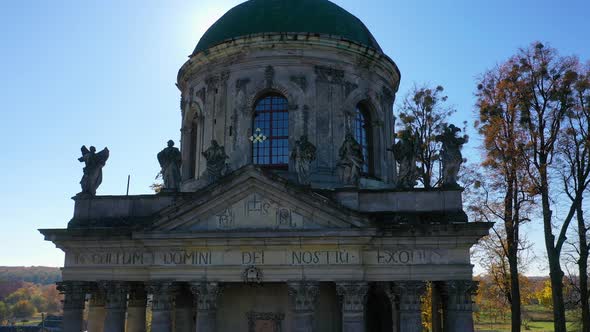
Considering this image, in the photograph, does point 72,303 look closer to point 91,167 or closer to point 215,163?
point 91,167

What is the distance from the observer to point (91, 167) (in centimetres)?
1978

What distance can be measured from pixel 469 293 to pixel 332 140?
8.49 m

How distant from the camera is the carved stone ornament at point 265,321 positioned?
749 inches

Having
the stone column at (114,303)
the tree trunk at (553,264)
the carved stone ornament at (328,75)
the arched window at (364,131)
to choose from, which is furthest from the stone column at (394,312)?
the carved stone ornament at (328,75)

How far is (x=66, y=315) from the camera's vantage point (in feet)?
61.3

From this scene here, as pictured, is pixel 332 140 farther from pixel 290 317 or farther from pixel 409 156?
pixel 290 317

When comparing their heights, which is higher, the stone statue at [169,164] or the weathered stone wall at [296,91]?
the weathered stone wall at [296,91]

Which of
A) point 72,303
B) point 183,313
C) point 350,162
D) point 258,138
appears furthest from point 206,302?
point 258,138

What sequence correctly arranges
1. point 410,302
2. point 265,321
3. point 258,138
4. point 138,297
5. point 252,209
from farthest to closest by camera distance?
1. point 258,138
2. point 138,297
3. point 265,321
4. point 252,209
5. point 410,302

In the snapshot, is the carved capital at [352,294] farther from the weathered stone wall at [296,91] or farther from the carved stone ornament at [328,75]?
the carved stone ornament at [328,75]

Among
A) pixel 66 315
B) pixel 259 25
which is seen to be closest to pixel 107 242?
pixel 66 315

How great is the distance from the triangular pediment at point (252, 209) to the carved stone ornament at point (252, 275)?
4.31 feet

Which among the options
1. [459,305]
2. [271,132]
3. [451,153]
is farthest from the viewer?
[271,132]

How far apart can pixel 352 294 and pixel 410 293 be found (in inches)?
72.5
